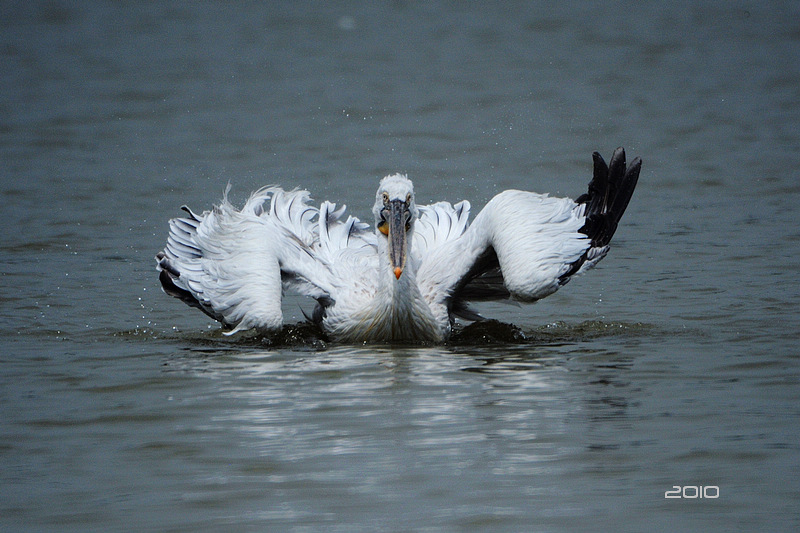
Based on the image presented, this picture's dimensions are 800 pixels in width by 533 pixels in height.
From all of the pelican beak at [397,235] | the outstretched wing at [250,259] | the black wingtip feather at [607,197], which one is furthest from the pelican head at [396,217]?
the black wingtip feather at [607,197]

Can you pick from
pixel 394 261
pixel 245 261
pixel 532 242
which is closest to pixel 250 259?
pixel 245 261

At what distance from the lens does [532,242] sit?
7699 millimetres

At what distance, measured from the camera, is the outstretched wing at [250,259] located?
7.80 meters

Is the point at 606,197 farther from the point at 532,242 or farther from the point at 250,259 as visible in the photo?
the point at 250,259

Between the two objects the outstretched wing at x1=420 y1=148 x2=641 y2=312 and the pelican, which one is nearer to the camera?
the outstretched wing at x1=420 y1=148 x2=641 y2=312

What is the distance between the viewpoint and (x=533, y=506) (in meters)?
4.86

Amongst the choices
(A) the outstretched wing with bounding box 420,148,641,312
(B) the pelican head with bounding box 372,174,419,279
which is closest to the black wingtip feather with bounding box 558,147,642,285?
(A) the outstretched wing with bounding box 420,148,641,312

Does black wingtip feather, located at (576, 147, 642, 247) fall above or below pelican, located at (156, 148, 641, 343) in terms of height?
above

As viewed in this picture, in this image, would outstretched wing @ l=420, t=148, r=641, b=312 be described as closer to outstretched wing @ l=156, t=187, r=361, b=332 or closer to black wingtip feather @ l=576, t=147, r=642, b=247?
black wingtip feather @ l=576, t=147, r=642, b=247

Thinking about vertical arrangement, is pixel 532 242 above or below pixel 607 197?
below

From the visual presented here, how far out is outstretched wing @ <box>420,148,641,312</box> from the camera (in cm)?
761

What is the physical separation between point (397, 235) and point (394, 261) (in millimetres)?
162

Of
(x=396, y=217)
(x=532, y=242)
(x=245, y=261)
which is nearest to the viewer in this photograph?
(x=532, y=242)

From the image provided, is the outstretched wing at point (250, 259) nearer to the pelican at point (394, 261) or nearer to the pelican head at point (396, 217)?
the pelican at point (394, 261)
